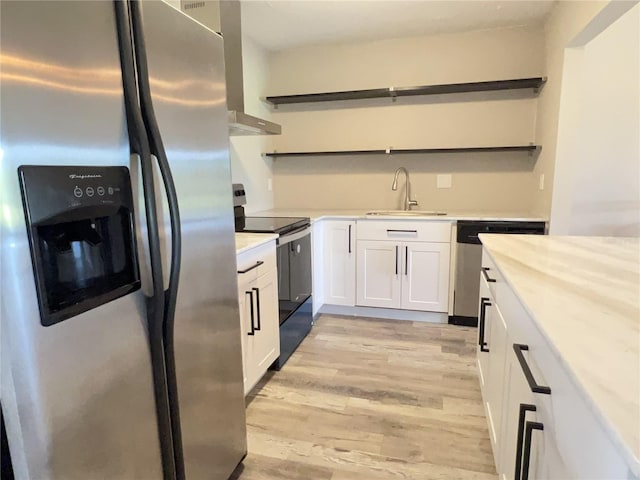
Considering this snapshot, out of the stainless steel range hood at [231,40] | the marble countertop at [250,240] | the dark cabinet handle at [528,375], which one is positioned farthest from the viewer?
the stainless steel range hood at [231,40]

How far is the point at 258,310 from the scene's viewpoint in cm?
215

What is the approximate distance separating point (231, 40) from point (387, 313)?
244 cm

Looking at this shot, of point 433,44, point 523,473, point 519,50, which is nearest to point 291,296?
point 523,473

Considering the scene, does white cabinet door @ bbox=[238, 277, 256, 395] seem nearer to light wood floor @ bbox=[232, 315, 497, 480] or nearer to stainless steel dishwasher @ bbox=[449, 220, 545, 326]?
light wood floor @ bbox=[232, 315, 497, 480]

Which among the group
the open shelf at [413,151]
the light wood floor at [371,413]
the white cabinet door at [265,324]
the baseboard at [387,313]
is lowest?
the light wood floor at [371,413]

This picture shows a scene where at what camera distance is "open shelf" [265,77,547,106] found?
3.33m

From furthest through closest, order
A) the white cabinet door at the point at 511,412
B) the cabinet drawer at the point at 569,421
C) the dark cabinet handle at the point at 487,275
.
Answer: the dark cabinet handle at the point at 487,275 → the white cabinet door at the point at 511,412 → the cabinet drawer at the point at 569,421

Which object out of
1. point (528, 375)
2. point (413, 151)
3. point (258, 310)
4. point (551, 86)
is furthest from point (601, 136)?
point (258, 310)

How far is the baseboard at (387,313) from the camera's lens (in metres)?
3.42

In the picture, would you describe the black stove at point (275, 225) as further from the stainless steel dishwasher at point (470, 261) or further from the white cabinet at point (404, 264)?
the stainless steel dishwasher at point (470, 261)

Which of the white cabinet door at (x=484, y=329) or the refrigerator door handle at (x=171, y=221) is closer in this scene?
the refrigerator door handle at (x=171, y=221)

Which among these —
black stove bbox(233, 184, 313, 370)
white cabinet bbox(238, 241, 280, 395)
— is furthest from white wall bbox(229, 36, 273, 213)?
white cabinet bbox(238, 241, 280, 395)

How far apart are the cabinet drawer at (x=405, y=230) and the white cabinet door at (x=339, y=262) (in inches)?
4.7

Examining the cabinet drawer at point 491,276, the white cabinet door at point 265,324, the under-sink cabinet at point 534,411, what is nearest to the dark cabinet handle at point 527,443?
the under-sink cabinet at point 534,411
